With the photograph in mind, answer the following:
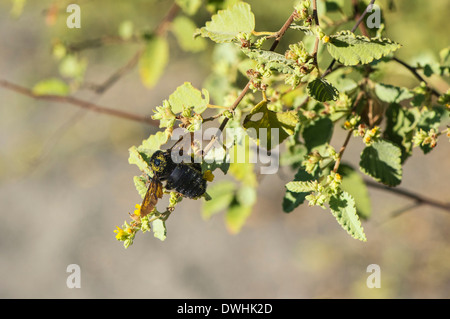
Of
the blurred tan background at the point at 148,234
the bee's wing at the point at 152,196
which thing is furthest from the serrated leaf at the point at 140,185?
the blurred tan background at the point at 148,234

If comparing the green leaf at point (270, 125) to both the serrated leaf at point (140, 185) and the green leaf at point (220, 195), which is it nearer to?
the serrated leaf at point (140, 185)

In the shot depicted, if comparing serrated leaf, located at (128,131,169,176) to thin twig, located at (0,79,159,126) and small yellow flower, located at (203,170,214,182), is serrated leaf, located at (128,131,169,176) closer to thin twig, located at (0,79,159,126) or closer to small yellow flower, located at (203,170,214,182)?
small yellow flower, located at (203,170,214,182)

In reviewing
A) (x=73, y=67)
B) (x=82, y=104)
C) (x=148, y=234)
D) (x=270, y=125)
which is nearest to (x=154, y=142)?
(x=270, y=125)

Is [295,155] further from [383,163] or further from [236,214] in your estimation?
[236,214]

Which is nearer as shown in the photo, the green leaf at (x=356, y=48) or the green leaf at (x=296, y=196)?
the green leaf at (x=356, y=48)

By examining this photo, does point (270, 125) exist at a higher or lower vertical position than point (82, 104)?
lower

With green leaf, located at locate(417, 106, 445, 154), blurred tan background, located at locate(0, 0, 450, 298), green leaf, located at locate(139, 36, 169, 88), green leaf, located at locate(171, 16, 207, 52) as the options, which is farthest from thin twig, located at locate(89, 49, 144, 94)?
blurred tan background, located at locate(0, 0, 450, 298)
